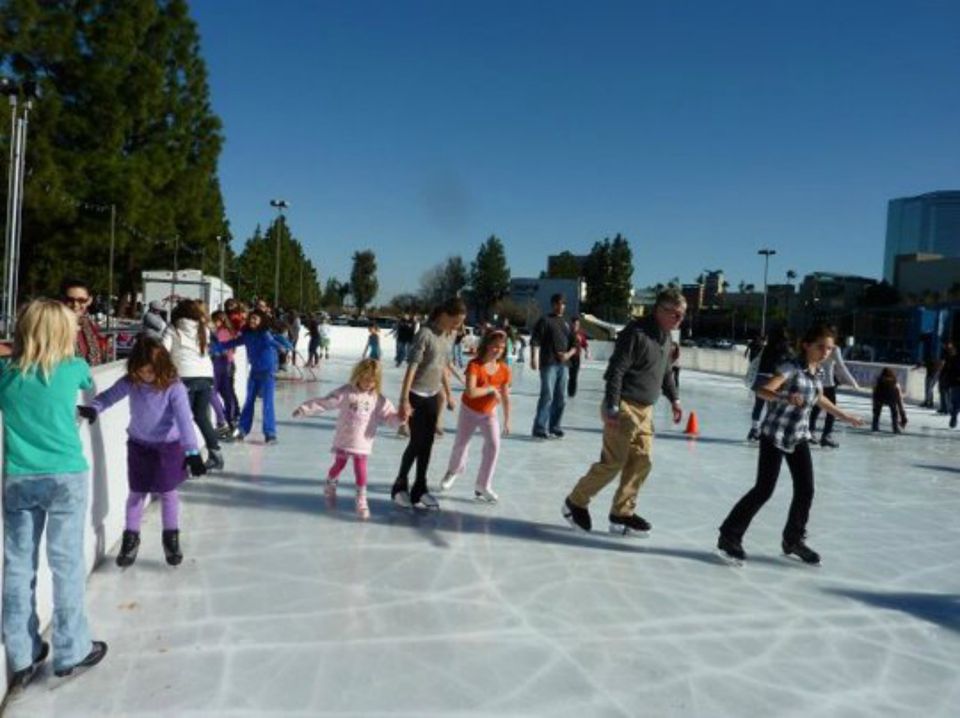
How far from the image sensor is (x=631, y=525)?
16.2ft

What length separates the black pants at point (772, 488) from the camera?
438 centimetres

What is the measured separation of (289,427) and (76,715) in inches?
265

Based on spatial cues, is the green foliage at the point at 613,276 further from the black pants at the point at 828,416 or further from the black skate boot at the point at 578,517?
the black skate boot at the point at 578,517

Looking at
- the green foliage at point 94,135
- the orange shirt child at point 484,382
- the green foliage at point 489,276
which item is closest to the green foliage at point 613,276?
the green foliage at point 489,276

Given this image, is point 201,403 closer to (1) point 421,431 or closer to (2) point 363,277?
(1) point 421,431

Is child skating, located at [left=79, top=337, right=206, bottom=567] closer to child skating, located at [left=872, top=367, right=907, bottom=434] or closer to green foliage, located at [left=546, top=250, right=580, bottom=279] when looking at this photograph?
child skating, located at [left=872, top=367, right=907, bottom=434]

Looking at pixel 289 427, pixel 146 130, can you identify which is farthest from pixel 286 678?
pixel 146 130

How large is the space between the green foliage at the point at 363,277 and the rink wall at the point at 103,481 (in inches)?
4524

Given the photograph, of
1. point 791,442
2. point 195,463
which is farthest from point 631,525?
point 195,463

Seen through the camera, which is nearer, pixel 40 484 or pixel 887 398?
pixel 40 484

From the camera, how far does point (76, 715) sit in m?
2.45

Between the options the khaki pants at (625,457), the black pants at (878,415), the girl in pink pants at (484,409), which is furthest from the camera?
the black pants at (878,415)

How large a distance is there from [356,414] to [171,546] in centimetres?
153

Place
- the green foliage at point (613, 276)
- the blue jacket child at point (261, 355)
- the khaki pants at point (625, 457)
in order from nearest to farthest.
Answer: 1. the khaki pants at point (625, 457)
2. the blue jacket child at point (261, 355)
3. the green foliage at point (613, 276)
